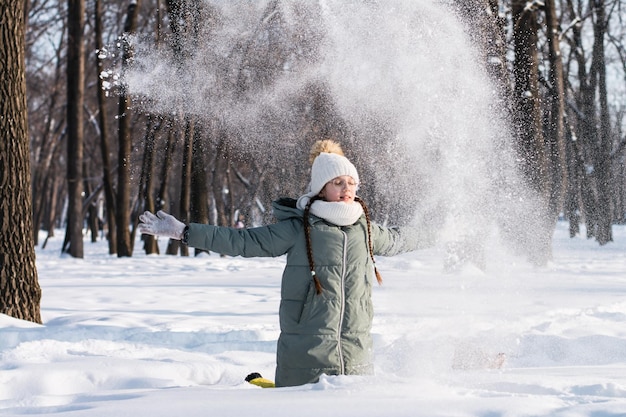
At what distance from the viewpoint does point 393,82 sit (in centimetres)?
1001

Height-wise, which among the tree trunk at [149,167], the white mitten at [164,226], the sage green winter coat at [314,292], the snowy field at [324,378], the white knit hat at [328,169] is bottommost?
the snowy field at [324,378]

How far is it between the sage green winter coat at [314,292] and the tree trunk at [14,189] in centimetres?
340

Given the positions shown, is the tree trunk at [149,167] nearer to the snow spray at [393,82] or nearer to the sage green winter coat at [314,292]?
the snow spray at [393,82]

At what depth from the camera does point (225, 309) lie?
26.4 ft

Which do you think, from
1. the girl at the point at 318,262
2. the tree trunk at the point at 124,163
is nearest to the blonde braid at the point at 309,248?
the girl at the point at 318,262

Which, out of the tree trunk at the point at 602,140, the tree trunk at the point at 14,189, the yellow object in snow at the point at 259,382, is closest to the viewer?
the yellow object in snow at the point at 259,382

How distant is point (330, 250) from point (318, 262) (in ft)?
0.29

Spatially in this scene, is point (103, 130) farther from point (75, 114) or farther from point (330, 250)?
point (330, 250)

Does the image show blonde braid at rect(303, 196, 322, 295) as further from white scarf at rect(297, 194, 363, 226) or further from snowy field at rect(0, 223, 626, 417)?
snowy field at rect(0, 223, 626, 417)

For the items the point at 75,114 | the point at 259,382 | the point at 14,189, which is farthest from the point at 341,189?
the point at 75,114

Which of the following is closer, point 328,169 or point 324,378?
point 324,378

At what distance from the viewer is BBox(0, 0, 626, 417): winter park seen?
11.9 ft

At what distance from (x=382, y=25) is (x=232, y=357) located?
214 inches

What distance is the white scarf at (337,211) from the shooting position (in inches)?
148
